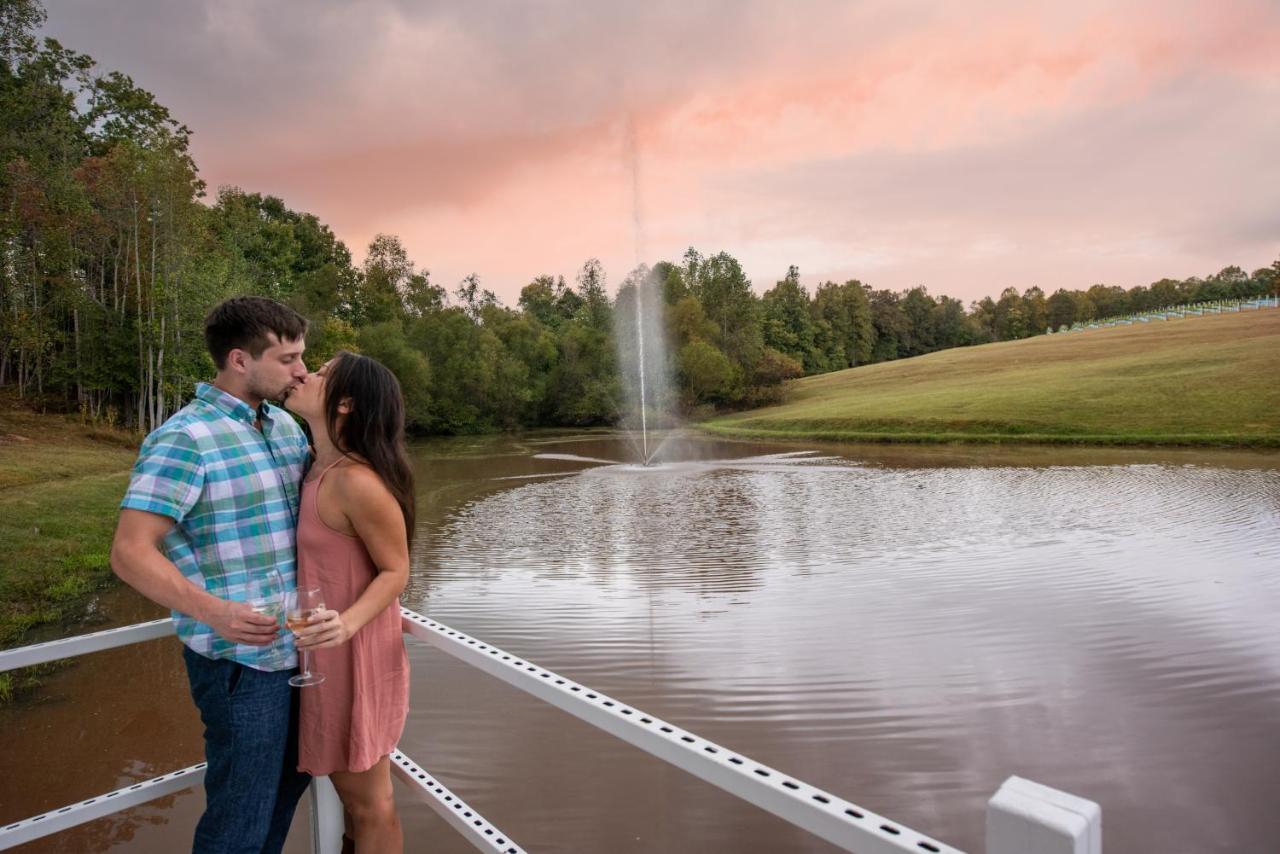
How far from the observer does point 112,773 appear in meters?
5.31

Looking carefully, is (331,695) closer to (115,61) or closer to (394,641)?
(394,641)

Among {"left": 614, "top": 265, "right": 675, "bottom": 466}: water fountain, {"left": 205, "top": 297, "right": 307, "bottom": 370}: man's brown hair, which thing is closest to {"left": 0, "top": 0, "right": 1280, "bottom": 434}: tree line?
{"left": 614, "top": 265, "right": 675, "bottom": 466}: water fountain

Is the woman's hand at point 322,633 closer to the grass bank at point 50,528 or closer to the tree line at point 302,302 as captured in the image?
the grass bank at point 50,528

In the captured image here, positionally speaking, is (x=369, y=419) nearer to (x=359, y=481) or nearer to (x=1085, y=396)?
(x=359, y=481)

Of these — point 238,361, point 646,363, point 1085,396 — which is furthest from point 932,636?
point 646,363

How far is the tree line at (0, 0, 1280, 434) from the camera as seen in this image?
2838cm

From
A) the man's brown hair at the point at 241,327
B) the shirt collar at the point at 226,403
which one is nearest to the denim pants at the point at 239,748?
the shirt collar at the point at 226,403

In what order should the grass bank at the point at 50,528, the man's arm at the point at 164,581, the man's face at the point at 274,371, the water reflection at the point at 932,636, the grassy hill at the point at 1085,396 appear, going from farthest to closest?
the grassy hill at the point at 1085,396
the grass bank at the point at 50,528
the water reflection at the point at 932,636
the man's face at the point at 274,371
the man's arm at the point at 164,581

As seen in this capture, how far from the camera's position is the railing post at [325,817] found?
8.57 feet

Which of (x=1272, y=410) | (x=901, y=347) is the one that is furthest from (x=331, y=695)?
(x=901, y=347)

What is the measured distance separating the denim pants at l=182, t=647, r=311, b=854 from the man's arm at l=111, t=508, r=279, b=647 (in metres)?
0.25

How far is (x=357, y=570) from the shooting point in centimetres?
255

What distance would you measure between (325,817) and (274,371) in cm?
158

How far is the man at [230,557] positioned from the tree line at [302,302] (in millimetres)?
25240
